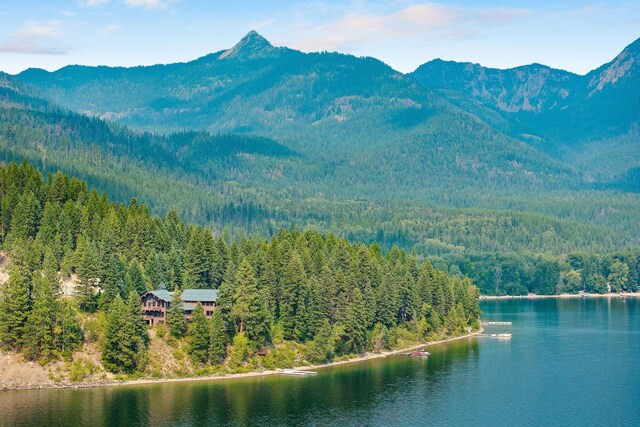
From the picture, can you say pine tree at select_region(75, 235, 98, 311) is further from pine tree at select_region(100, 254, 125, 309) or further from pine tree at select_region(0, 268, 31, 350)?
pine tree at select_region(0, 268, 31, 350)

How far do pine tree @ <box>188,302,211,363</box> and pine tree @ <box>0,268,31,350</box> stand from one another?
27.0m

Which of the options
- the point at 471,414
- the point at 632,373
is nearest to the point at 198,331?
the point at 471,414

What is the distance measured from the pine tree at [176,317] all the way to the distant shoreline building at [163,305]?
1.75 meters

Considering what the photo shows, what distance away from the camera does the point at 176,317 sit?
167 metres

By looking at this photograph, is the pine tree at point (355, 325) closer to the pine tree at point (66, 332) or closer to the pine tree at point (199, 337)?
the pine tree at point (199, 337)

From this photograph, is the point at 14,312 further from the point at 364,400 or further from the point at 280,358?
the point at 364,400

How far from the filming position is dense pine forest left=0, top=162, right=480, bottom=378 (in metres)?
159

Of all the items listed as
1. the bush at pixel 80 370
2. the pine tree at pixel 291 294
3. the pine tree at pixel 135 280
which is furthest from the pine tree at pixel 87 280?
the pine tree at pixel 291 294

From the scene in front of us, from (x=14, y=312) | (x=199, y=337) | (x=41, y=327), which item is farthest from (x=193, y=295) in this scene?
(x=14, y=312)

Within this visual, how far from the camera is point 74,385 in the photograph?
508 ft

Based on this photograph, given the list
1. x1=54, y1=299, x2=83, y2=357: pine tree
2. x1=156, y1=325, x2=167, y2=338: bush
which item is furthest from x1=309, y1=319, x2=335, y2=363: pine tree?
x1=54, y1=299, x2=83, y2=357: pine tree

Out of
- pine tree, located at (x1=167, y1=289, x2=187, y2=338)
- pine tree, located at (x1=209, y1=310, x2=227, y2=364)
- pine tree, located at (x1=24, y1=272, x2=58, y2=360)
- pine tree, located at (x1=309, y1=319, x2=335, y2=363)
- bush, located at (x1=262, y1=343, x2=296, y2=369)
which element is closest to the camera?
pine tree, located at (x1=24, y1=272, x2=58, y2=360)

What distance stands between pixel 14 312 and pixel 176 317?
26393 mm

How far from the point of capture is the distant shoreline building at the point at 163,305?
16988 cm
